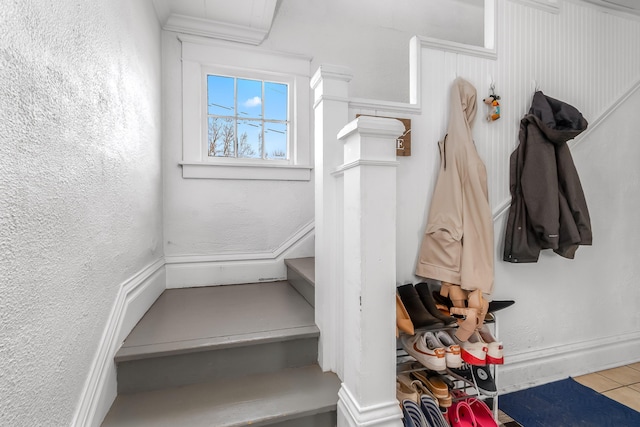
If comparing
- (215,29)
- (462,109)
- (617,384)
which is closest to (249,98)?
(215,29)

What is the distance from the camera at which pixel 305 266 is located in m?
1.91

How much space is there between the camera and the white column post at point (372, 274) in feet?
3.32

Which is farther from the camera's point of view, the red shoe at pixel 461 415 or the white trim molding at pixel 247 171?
the white trim molding at pixel 247 171

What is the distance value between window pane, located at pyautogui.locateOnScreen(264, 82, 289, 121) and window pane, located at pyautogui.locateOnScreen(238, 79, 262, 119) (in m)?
0.05

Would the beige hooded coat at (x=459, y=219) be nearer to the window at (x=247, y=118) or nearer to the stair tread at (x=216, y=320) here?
the stair tread at (x=216, y=320)

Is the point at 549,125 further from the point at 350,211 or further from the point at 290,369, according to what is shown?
the point at 290,369

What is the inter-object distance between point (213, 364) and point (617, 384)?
2376 mm

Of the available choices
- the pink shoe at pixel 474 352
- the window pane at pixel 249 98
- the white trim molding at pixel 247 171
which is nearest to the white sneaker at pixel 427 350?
the pink shoe at pixel 474 352

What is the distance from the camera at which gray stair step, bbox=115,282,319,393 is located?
1.14 meters

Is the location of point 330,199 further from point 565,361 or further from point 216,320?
point 565,361

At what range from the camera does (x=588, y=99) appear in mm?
1887

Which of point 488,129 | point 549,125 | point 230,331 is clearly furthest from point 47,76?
point 549,125

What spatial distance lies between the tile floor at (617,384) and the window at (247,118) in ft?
7.28

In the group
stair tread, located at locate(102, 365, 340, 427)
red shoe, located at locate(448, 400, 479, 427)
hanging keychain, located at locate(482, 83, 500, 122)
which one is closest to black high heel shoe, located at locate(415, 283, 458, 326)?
red shoe, located at locate(448, 400, 479, 427)
